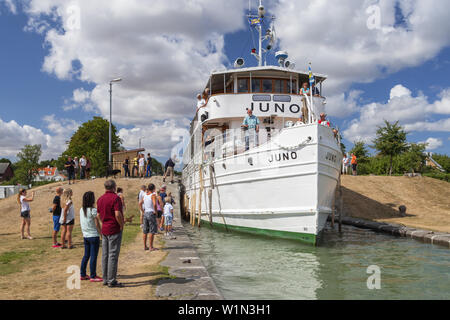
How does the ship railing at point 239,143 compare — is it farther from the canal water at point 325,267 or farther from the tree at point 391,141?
the tree at point 391,141

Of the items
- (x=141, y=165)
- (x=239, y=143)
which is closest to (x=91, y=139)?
(x=141, y=165)

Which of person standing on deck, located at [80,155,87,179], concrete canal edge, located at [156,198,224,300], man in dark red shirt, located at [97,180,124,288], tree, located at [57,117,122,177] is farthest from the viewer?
tree, located at [57,117,122,177]

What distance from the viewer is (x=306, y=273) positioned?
8312 mm

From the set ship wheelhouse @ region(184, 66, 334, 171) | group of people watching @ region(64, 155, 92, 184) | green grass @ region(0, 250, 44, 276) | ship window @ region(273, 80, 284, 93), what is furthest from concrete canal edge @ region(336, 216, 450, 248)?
group of people watching @ region(64, 155, 92, 184)

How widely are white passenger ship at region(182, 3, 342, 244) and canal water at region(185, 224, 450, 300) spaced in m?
0.99

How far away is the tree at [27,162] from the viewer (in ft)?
238

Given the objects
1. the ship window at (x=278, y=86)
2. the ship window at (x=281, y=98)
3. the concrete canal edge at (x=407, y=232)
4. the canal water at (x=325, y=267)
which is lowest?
the canal water at (x=325, y=267)

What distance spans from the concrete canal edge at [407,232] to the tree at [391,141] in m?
19.4

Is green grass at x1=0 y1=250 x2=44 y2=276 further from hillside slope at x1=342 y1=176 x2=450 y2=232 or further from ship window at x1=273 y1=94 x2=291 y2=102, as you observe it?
hillside slope at x1=342 y1=176 x2=450 y2=232

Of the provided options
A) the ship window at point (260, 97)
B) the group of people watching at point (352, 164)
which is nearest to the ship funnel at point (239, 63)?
the ship window at point (260, 97)

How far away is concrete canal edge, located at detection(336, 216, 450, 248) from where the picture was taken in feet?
38.2

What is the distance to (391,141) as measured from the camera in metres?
34.8

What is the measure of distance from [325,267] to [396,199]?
658 inches
